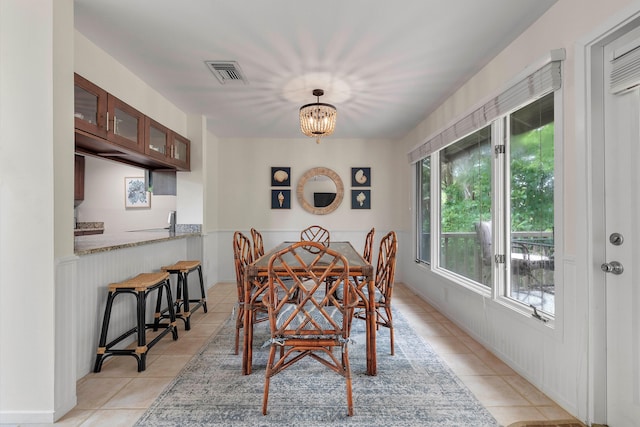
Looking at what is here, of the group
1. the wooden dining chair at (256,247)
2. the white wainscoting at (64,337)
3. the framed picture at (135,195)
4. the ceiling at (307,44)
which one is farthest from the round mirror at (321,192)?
the white wainscoting at (64,337)

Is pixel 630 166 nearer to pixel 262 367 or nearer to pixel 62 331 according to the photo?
pixel 262 367

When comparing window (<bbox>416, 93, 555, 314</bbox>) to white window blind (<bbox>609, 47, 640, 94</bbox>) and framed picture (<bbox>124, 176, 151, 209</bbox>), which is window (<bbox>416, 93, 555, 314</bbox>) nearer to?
white window blind (<bbox>609, 47, 640, 94</bbox>)

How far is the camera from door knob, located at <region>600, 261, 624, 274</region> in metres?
1.54

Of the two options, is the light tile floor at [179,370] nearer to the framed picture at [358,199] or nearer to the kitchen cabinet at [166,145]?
the kitchen cabinet at [166,145]

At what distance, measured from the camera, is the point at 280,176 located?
16.4ft

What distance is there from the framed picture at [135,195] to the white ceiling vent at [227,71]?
3.02 metres

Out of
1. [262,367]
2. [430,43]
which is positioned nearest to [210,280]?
[262,367]

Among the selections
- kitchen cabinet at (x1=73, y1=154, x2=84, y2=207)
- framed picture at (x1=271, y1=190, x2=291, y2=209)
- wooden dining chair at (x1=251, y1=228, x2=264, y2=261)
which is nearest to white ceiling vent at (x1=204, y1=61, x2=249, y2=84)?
wooden dining chair at (x1=251, y1=228, x2=264, y2=261)

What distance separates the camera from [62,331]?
173 centimetres

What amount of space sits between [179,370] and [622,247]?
2.75m

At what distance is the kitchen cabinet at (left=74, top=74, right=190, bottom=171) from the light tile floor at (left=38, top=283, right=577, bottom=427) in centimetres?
169

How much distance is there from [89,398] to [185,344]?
0.81 metres

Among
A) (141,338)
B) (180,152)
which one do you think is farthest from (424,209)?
(141,338)

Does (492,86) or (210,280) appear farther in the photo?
(210,280)
